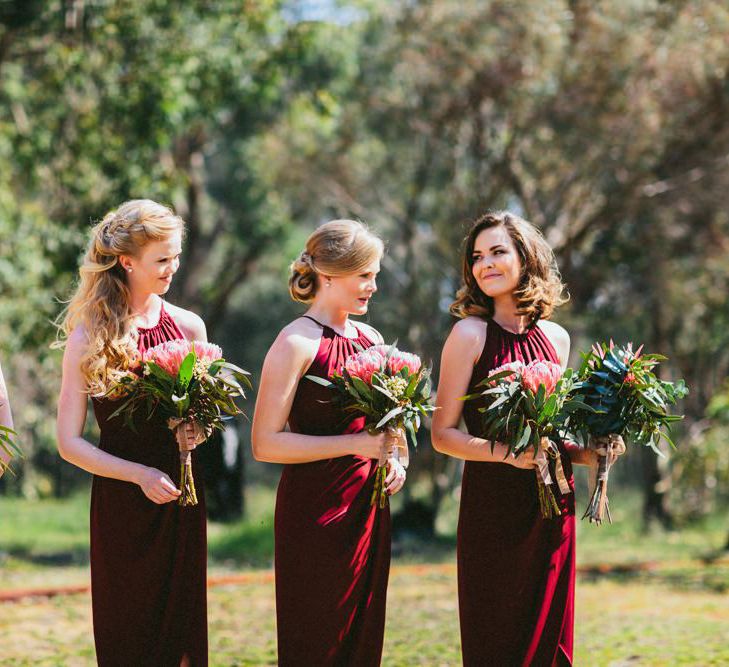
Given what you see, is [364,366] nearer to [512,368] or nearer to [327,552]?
[512,368]

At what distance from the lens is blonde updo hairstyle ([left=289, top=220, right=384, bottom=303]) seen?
185 inches

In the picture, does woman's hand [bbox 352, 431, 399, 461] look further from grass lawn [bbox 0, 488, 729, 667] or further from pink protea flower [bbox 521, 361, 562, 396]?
grass lawn [bbox 0, 488, 729, 667]

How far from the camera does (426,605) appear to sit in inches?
415

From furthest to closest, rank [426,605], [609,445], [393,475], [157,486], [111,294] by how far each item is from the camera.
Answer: [426,605] < [609,445] < [111,294] < [393,475] < [157,486]

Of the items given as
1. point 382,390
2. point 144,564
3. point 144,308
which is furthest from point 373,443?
point 144,308

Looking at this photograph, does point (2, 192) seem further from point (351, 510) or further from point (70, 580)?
point (351, 510)

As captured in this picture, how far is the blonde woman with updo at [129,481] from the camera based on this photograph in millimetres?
4496

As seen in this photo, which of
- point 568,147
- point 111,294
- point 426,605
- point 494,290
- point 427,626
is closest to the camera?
point 111,294

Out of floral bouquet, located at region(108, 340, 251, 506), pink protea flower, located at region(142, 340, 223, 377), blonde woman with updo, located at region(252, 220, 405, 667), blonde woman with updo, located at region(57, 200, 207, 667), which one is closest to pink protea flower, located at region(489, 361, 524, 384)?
blonde woman with updo, located at region(252, 220, 405, 667)

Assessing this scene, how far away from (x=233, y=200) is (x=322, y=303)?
2001 centimetres

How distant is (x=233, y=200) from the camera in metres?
24.4

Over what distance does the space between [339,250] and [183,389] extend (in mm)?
947

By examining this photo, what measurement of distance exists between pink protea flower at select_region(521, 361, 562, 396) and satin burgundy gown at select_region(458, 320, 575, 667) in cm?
25

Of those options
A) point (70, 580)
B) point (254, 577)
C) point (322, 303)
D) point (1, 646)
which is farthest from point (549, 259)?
point (70, 580)
